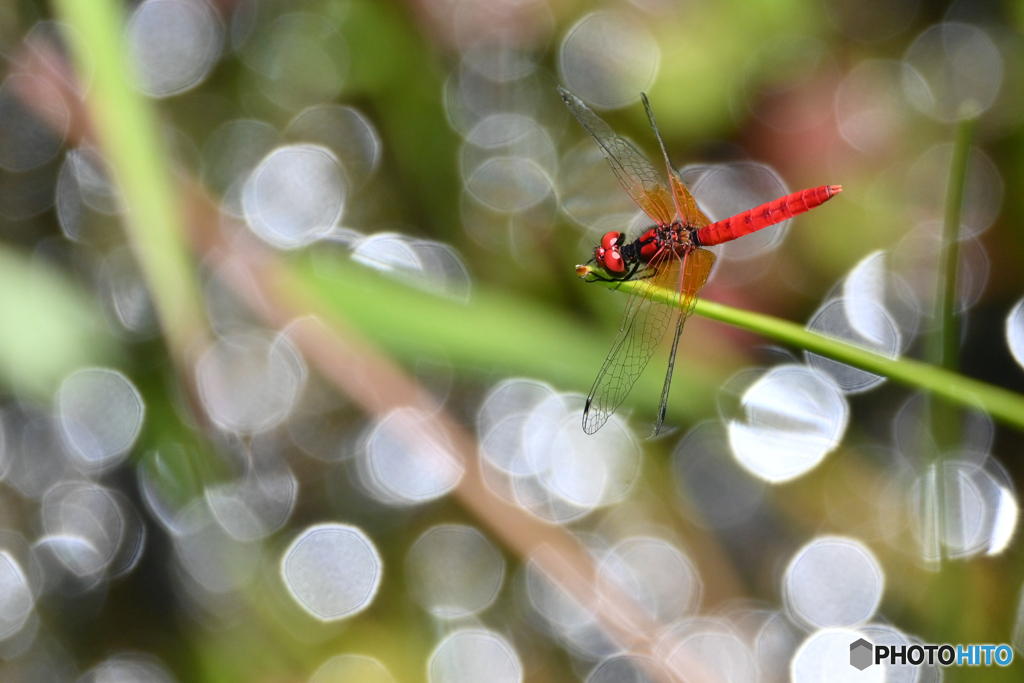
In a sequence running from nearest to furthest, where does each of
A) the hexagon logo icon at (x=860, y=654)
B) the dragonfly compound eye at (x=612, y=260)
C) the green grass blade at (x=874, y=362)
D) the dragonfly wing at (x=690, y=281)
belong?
the green grass blade at (x=874, y=362)
the dragonfly wing at (x=690, y=281)
the dragonfly compound eye at (x=612, y=260)
the hexagon logo icon at (x=860, y=654)

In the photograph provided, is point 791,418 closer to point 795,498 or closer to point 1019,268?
point 795,498

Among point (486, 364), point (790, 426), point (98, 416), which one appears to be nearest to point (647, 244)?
point (486, 364)

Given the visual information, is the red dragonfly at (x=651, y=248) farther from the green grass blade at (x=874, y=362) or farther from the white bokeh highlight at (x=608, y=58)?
the white bokeh highlight at (x=608, y=58)

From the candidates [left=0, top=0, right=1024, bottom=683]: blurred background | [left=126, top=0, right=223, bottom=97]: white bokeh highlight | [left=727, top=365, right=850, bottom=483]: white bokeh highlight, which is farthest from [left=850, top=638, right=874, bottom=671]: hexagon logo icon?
[left=126, top=0, right=223, bottom=97]: white bokeh highlight

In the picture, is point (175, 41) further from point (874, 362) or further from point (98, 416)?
point (874, 362)

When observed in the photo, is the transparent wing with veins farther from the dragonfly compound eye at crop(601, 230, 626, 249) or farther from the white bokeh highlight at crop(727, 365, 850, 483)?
the white bokeh highlight at crop(727, 365, 850, 483)

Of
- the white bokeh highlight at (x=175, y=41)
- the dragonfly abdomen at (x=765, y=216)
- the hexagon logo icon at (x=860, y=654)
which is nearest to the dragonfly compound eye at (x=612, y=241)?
the dragonfly abdomen at (x=765, y=216)

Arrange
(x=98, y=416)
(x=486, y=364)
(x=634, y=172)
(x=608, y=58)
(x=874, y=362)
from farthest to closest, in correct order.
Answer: (x=608, y=58), (x=98, y=416), (x=486, y=364), (x=634, y=172), (x=874, y=362)
